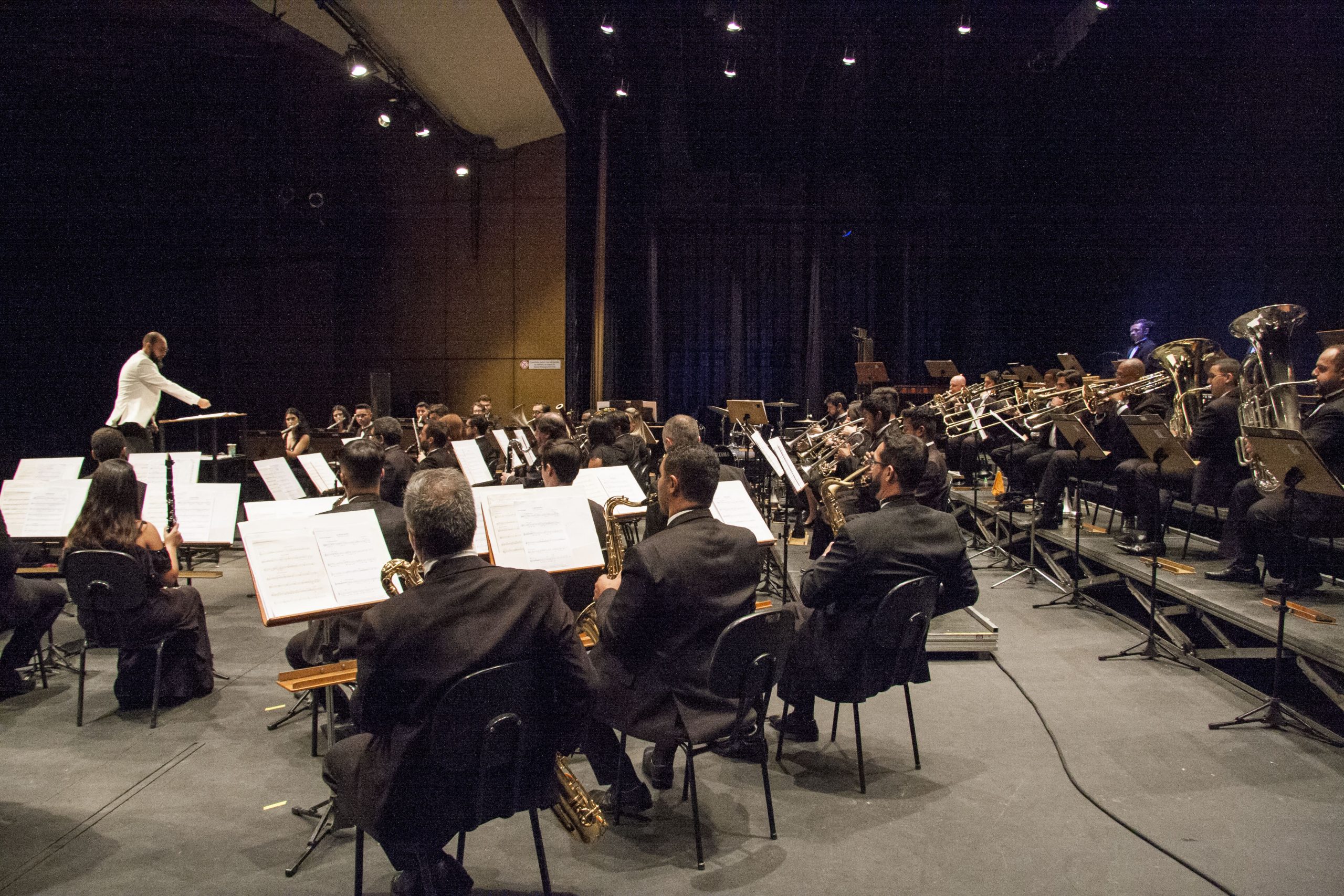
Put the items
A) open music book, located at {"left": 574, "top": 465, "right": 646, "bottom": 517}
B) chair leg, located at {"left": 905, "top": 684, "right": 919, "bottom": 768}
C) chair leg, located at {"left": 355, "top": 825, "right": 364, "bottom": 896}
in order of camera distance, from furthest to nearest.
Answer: open music book, located at {"left": 574, "top": 465, "right": 646, "bottom": 517}, chair leg, located at {"left": 905, "top": 684, "right": 919, "bottom": 768}, chair leg, located at {"left": 355, "top": 825, "right": 364, "bottom": 896}

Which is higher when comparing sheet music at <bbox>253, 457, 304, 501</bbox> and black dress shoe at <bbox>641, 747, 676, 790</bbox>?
sheet music at <bbox>253, 457, 304, 501</bbox>

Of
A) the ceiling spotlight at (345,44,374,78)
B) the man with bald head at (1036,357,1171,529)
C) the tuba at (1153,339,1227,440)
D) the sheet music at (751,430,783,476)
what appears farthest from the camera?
the ceiling spotlight at (345,44,374,78)

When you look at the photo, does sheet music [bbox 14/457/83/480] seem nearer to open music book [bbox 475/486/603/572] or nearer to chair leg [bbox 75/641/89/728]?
chair leg [bbox 75/641/89/728]

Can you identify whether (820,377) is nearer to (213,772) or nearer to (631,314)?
(631,314)

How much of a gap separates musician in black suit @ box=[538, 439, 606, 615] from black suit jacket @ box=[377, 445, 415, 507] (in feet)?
5.45

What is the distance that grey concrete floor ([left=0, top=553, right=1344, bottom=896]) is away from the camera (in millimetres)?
2867

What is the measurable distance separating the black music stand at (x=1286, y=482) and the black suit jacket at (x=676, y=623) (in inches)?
102

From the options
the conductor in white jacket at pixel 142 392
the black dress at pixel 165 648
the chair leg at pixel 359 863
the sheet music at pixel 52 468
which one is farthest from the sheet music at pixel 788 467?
the conductor in white jacket at pixel 142 392

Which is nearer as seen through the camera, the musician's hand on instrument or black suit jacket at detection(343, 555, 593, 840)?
black suit jacket at detection(343, 555, 593, 840)

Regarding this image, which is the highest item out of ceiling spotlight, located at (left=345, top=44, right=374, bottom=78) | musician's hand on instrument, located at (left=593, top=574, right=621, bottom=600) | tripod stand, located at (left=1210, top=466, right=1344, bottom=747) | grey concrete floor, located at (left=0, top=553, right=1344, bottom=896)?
ceiling spotlight, located at (left=345, top=44, right=374, bottom=78)

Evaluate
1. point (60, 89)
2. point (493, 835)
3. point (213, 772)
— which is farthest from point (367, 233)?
point (493, 835)

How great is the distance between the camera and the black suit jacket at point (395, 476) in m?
5.91

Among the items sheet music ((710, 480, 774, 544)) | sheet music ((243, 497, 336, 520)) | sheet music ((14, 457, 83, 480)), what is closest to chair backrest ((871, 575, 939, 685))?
sheet music ((710, 480, 774, 544))

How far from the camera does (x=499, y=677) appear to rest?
2191 millimetres
